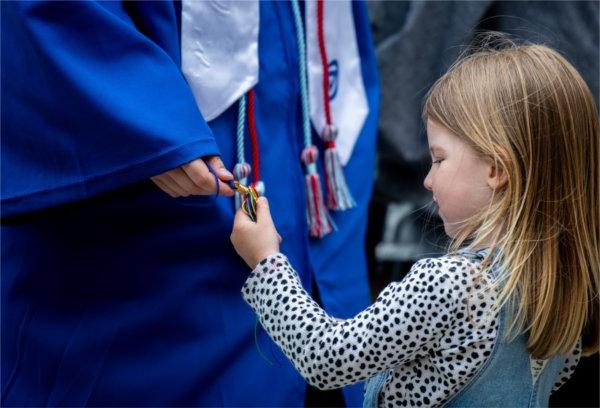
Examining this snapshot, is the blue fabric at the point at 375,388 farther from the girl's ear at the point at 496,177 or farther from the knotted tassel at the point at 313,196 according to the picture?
the knotted tassel at the point at 313,196

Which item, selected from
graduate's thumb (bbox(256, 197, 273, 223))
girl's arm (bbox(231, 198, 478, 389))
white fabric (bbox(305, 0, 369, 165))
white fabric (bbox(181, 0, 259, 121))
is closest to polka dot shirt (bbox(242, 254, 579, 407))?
girl's arm (bbox(231, 198, 478, 389))

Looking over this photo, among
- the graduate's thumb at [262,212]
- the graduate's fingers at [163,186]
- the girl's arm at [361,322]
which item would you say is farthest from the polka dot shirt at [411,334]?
the graduate's fingers at [163,186]

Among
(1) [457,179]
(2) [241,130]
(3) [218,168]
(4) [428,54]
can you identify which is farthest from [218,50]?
(4) [428,54]

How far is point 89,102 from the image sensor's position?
1.07 m

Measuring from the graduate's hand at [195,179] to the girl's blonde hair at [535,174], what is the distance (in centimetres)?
27

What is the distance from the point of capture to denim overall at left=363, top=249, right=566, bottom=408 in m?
0.97

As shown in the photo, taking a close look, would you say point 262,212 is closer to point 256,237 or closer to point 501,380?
point 256,237

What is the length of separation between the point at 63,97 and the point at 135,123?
0.36 feet

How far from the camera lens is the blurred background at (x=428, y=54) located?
1696mm

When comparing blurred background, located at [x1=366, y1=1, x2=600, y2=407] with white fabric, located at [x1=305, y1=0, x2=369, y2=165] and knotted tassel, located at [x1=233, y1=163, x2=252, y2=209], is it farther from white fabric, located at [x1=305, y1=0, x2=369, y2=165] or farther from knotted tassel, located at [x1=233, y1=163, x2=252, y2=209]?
knotted tassel, located at [x1=233, y1=163, x2=252, y2=209]

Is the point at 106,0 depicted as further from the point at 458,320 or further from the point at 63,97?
the point at 458,320

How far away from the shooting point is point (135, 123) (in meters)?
1.06

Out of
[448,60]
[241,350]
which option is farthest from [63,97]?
[448,60]

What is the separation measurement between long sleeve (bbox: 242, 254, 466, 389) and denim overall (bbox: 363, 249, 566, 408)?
63 mm
